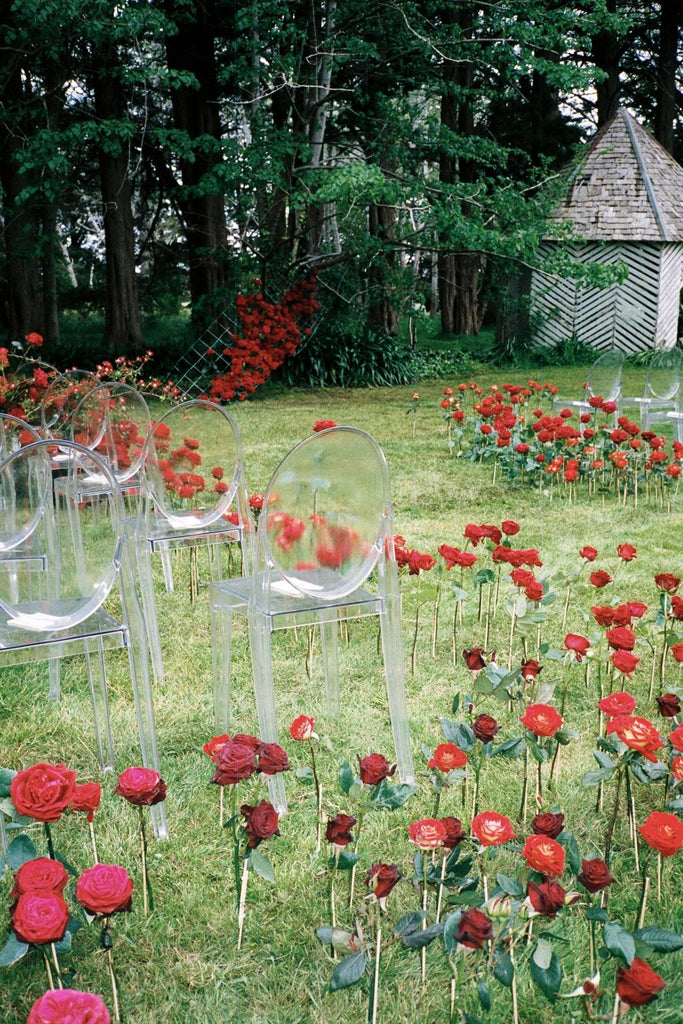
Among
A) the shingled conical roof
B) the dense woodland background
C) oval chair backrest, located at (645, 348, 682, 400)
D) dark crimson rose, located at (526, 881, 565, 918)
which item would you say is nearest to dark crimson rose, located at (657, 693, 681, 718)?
dark crimson rose, located at (526, 881, 565, 918)

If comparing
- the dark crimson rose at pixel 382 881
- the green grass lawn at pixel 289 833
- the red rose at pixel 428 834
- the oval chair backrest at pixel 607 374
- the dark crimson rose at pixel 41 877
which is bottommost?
the green grass lawn at pixel 289 833

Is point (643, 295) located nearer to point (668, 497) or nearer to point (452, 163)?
point (452, 163)

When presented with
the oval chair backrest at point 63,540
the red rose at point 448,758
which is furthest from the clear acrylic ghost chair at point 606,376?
the red rose at point 448,758

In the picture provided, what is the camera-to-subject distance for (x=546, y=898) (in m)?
1.59

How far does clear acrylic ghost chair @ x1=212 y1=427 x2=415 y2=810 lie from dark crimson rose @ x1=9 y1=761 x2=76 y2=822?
899 millimetres

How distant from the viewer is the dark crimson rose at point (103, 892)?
5.04 ft

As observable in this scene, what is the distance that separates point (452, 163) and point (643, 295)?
13.0ft

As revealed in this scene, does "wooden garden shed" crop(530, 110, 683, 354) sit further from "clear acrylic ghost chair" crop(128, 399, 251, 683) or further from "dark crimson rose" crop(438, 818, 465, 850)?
"dark crimson rose" crop(438, 818, 465, 850)

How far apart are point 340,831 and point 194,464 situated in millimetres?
1989

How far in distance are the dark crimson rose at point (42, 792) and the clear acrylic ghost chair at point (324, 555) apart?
35.4 inches

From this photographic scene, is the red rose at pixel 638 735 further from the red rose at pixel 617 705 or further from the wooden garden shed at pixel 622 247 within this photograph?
the wooden garden shed at pixel 622 247

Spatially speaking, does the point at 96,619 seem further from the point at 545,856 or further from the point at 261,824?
the point at 545,856

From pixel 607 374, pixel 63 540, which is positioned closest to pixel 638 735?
pixel 63 540

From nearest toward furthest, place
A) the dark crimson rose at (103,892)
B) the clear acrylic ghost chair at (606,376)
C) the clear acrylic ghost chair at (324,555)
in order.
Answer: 1. the dark crimson rose at (103,892)
2. the clear acrylic ghost chair at (324,555)
3. the clear acrylic ghost chair at (606,376)
